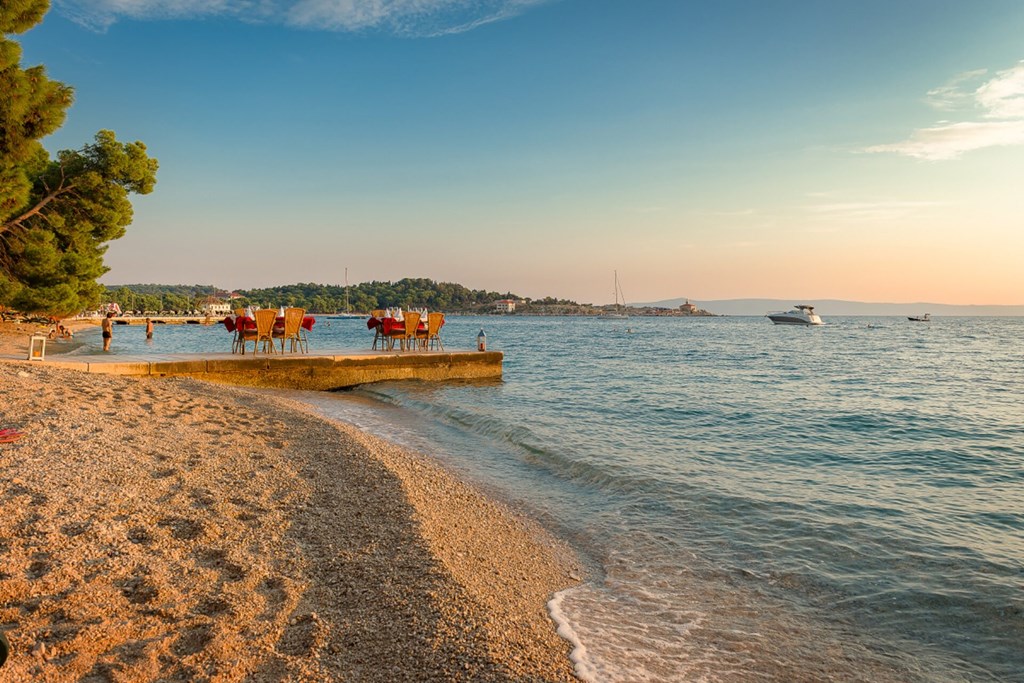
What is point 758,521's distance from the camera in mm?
5840

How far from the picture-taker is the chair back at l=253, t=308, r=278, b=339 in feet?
46.4

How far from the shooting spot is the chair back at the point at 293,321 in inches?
560

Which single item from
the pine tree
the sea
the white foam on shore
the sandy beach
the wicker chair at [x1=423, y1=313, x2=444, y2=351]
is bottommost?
the sea

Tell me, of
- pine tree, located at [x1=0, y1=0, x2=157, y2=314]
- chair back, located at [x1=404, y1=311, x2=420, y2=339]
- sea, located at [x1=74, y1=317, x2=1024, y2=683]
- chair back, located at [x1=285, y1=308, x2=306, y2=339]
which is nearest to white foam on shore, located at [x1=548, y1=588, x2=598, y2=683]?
sea, located at [x1=74, y1=317, x2=1024, y2=683]

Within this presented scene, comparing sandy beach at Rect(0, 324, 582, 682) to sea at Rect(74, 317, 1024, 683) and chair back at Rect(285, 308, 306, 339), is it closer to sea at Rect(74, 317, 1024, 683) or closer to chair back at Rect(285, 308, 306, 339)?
sea at Rect(74, 317, 1024, 683)

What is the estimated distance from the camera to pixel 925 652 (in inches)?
141

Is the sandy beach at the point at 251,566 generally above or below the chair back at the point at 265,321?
below

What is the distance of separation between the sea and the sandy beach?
1.83 feet

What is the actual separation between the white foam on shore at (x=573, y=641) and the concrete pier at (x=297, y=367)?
35.1 feet

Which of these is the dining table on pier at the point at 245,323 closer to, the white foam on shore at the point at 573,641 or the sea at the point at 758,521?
the sea at the point at 758,521

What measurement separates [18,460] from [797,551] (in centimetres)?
626

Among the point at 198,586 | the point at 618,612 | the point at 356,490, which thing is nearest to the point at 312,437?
the point at 356,490

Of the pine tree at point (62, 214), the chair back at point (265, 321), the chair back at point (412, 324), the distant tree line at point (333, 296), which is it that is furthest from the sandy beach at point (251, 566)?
the distant tree line at point (333, 296)

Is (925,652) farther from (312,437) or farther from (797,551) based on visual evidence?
(312,437)
